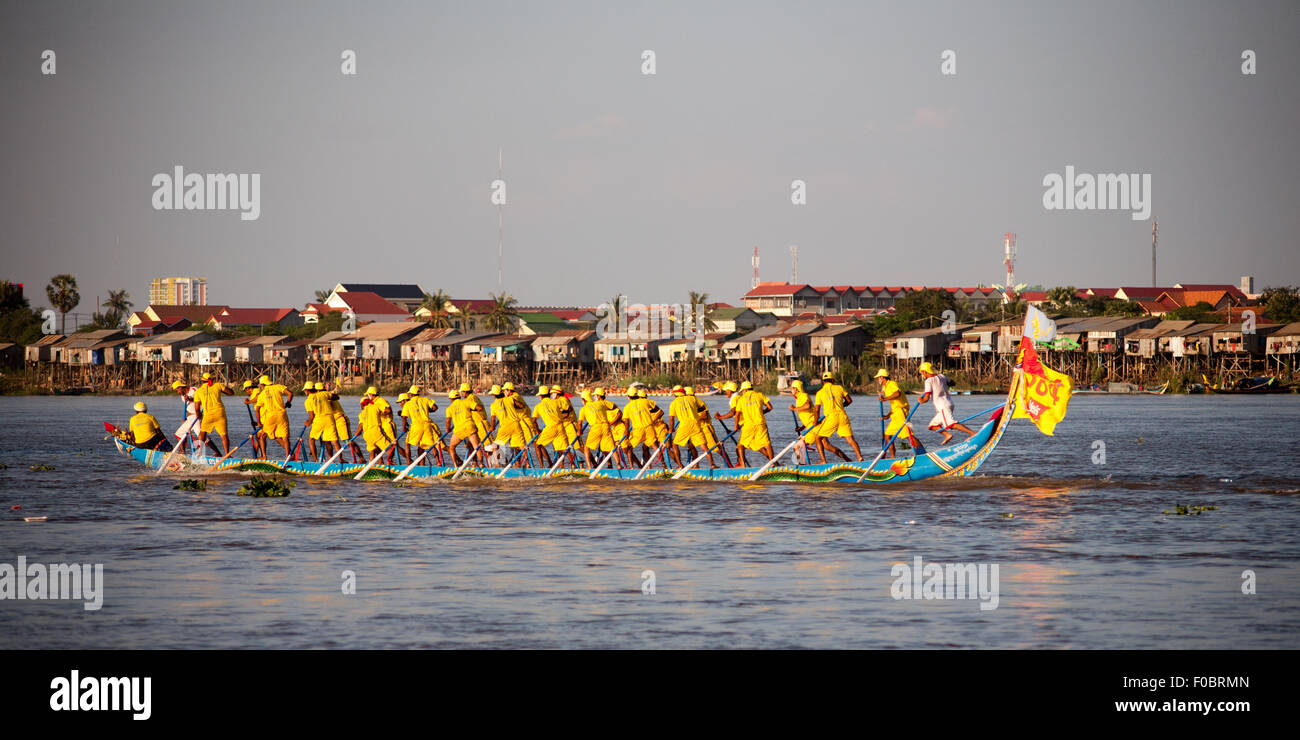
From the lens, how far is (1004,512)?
2517 cm

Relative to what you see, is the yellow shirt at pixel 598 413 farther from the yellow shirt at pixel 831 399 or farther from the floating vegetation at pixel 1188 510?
the floating vegetation at pixel 1188 510

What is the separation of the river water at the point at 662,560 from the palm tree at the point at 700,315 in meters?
A: 90.7

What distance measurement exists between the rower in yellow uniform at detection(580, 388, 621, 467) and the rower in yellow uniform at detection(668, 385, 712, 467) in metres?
1.26

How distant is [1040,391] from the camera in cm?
2477

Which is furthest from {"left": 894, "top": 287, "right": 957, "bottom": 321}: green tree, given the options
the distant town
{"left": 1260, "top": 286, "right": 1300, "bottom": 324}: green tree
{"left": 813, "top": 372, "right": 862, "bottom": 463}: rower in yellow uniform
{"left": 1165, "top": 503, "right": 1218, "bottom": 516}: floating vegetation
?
{"left": 1165, "top": 503, "right": 1218, "bottom": 516}: floating vegetation

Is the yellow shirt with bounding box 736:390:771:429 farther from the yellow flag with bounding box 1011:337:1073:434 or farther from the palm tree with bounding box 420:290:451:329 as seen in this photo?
the palm tree with bounding box 420:290:451:329

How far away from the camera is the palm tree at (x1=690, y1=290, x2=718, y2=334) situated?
126 meters

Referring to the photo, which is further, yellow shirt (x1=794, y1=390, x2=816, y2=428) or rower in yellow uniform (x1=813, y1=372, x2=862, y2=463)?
yellow shirt (x1=794, y1=390, x2=816, y2=428)

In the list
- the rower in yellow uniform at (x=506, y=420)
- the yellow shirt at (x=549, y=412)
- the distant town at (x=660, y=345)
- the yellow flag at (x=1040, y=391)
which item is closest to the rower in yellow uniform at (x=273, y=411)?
the rower in yellow uniform at (x=506, y=420)

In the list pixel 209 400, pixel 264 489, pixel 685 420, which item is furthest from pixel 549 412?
pixel 209 400

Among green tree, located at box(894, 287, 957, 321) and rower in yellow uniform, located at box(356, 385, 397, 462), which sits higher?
green tree, located at box(894, 287, 957, 321)
